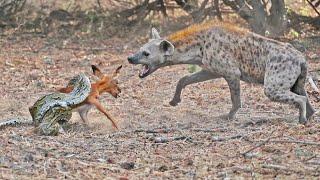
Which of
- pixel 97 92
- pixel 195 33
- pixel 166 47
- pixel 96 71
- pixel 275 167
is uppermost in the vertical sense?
pixel 195 33

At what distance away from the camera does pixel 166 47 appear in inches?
337

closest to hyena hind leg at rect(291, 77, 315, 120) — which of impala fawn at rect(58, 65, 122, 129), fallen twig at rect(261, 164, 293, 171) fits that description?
impala fawn at rect(58, 65, 122, 129)

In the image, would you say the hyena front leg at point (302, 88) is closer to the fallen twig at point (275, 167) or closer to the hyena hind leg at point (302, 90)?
the hyena hind leg at point (302, 90)

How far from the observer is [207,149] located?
6730mm

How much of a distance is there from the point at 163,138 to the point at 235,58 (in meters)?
1.70

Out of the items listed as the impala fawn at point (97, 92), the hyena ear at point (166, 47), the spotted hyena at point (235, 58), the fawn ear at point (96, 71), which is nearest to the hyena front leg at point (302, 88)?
the spotted hyena at point (235, 58)

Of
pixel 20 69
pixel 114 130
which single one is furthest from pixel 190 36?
pixel 20 69

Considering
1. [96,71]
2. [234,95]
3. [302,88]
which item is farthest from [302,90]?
[96,71]

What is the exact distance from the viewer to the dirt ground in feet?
19.7

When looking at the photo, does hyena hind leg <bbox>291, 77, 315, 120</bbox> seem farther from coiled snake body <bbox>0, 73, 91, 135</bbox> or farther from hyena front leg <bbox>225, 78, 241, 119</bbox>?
coiled snake body <bbox>0, 73, 91, 135</bbox>

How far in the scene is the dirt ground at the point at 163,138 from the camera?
6008 mm

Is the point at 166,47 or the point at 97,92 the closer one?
the point at 97,92

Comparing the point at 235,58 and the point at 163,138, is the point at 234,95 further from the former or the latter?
the point at 163,138

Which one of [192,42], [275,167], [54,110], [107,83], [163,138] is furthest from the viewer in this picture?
[192,42]
